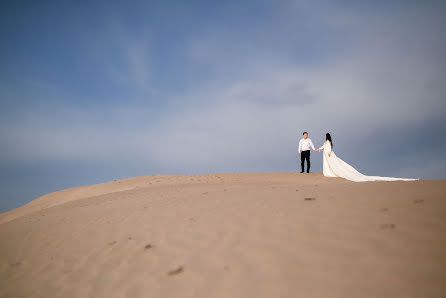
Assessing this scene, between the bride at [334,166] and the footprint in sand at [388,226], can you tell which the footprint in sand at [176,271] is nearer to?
the footprint in sand at [388,226]

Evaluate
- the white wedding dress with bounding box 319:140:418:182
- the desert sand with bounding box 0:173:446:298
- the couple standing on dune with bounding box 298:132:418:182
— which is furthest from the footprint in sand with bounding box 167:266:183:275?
the white wedding dress with bounding box 319:140:418:182

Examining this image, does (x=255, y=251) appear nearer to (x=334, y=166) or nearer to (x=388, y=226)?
(x=388, y=226)

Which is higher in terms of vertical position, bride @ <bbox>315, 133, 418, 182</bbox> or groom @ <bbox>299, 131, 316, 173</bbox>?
groom @ <bbox>299, 131, 316, 173</bbox>

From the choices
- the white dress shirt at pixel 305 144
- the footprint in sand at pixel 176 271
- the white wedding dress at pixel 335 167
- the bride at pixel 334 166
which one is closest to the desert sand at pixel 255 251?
the footprint in sand at pixel 176 271

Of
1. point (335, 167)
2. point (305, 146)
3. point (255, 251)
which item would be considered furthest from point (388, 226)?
point (305, 146)

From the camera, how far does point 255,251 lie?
356 centimetres

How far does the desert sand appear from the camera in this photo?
2730mm

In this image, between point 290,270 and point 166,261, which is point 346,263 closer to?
point 290,270

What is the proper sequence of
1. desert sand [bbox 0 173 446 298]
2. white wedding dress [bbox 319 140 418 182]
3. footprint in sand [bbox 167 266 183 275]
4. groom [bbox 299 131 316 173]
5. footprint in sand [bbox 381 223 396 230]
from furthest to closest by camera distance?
groom [bbox 299 131 316 173] < white wedding dress [bbox 319 140 418 182] < footprint in sand [bbox 381 223 396 230] < footprint in sand [bbox 167 266 183 275] < desert sand [bbox 0 173 446 298]

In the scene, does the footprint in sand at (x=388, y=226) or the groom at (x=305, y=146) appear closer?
the footprint in sand at (x=388, y=226)

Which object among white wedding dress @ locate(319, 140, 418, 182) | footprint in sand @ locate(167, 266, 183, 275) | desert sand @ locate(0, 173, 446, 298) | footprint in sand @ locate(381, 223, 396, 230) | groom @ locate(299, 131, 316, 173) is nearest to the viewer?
desert sand @ locate(0, 173, 446, 298)

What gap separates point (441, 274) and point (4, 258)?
7.85 m

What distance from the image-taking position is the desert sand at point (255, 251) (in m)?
2.73

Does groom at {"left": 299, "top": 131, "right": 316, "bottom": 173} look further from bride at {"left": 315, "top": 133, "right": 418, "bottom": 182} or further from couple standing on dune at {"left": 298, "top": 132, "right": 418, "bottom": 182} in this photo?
bride at {"left": 315, "top": 133, "right": 418, "bottom": 182}
